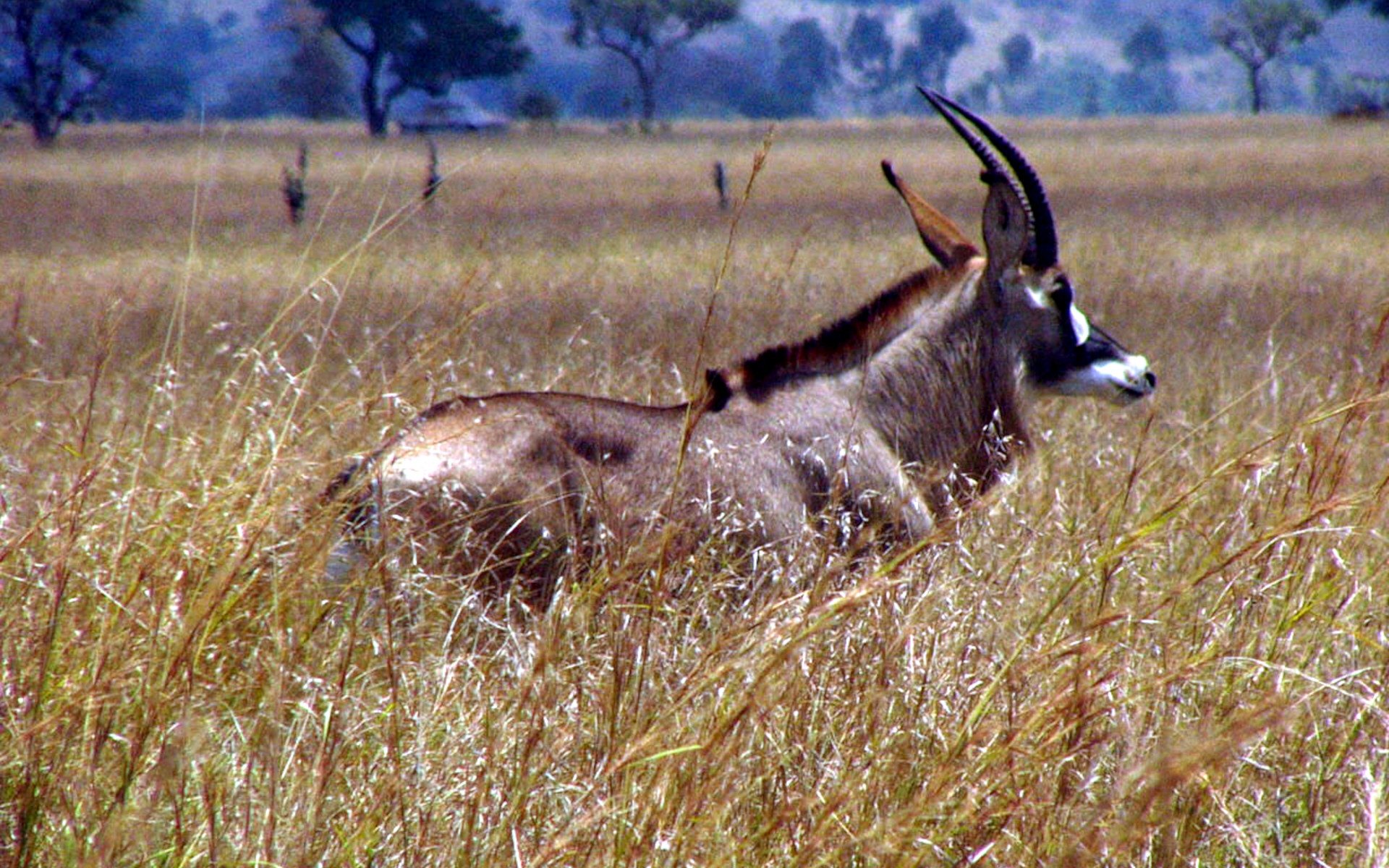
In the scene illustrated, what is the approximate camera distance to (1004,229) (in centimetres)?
454

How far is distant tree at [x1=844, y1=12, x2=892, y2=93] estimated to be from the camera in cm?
13025

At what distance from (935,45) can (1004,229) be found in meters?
126

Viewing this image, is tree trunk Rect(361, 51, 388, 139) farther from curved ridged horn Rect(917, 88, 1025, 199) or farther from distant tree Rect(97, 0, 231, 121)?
curved ridged horn Rect(917, 88, 1025, 199)

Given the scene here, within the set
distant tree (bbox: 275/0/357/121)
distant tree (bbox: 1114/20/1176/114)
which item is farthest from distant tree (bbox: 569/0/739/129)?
distant tree (bbox: 1114/20/1176/114)

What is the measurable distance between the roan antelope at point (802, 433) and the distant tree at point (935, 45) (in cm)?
12223

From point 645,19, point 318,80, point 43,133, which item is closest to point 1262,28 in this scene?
→ point 645,19

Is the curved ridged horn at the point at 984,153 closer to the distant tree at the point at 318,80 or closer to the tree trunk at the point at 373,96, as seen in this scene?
the tree trunk at the point at 373,96

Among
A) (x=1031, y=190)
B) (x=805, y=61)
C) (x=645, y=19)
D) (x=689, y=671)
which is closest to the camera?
(x=689, y=671)

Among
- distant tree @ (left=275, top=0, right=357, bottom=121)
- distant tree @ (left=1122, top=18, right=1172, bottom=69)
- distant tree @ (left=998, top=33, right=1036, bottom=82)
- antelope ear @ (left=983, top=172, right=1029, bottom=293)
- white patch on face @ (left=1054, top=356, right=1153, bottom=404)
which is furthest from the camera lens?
distant tree @ (left=998, top=33, right=1036, bottom=82)

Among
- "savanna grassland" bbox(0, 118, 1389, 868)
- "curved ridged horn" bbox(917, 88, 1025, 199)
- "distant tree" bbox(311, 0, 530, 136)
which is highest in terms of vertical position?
"curved ridged horn" bbox(917, 88, 1025, 199)

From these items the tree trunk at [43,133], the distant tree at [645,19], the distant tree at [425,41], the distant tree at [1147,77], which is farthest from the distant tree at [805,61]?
the tree trunk at [43,133]

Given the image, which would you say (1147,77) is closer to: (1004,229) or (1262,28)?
(1262,28)

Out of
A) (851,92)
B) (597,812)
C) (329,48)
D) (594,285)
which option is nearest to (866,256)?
(594,285)

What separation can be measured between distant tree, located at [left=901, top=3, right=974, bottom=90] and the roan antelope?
401 feet
